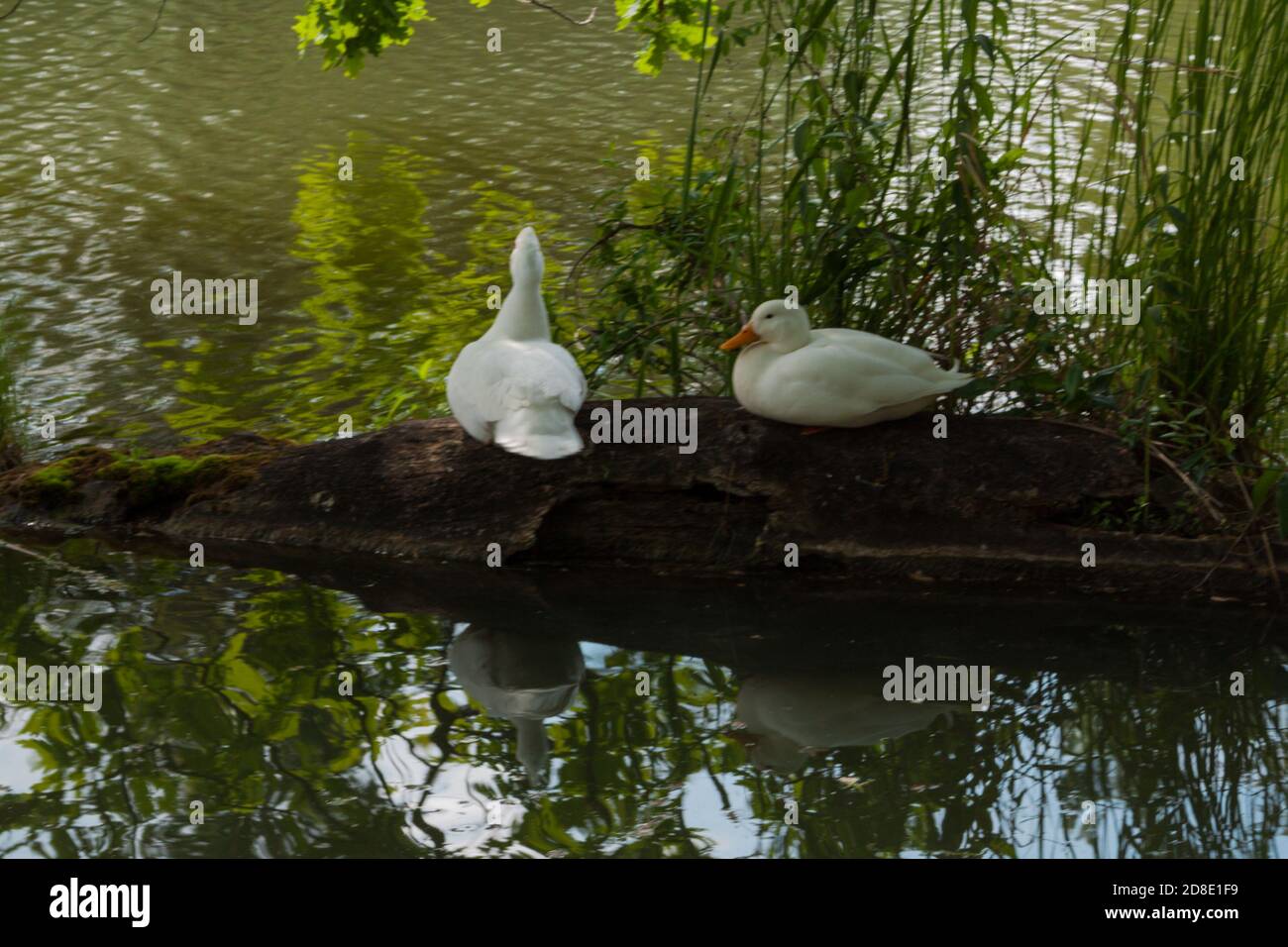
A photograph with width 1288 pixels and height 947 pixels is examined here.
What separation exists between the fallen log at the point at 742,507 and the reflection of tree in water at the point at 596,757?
0.47 metres

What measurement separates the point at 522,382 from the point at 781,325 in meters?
0.93

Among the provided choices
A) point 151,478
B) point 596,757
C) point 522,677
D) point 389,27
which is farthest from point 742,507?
point 389,27

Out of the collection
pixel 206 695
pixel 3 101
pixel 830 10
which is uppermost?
pixel 3 101

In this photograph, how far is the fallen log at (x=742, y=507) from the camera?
15.6 ft

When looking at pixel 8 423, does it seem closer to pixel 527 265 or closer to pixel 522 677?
pixel 527 265

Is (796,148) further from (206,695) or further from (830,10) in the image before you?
(206,695)

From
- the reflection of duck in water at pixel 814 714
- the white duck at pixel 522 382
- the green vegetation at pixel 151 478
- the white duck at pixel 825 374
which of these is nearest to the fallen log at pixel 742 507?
the green vegetation at pixel 151 478

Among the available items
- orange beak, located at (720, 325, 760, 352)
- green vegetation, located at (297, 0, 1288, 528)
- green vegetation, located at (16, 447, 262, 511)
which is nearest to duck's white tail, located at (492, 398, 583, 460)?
orange beak, located at (720, 325, 760, 352)

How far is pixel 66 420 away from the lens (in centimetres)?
654

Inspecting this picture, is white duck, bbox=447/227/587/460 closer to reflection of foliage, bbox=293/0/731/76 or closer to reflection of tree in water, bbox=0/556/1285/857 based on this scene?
reflection of tree in water, bbox=0/556/1285/857

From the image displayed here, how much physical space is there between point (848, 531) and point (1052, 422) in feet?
2.75

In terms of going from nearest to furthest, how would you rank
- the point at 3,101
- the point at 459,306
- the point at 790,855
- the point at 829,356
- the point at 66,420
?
the point at 790,855, the point at 829,356, the point at 66,420, the point at 459,306, the point at 3,101

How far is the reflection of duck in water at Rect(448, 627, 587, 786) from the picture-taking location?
391 centimetres

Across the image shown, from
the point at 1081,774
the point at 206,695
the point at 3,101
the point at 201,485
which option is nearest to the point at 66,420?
the point at 201,485
